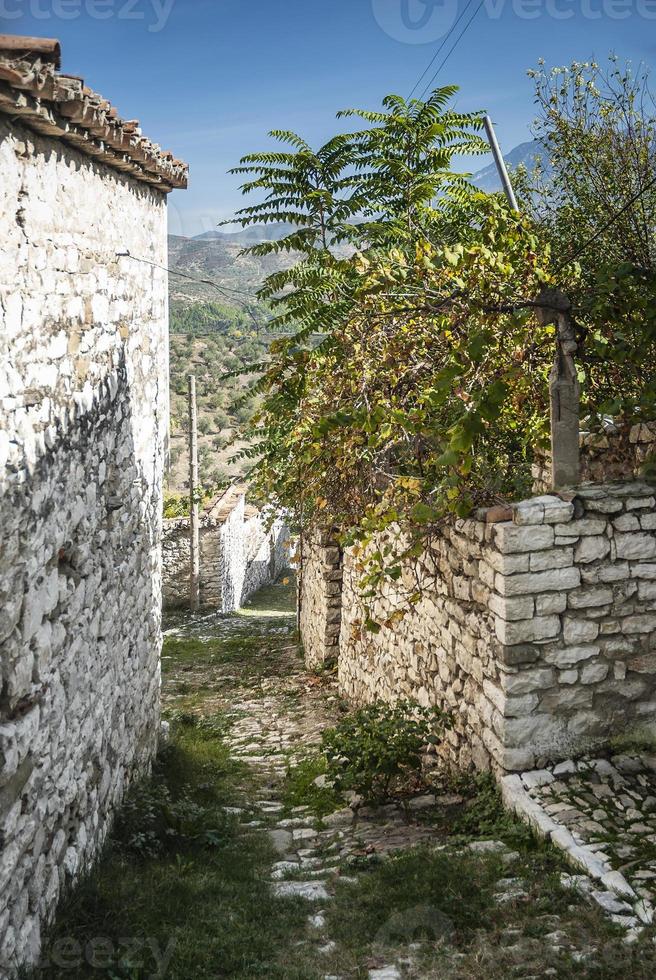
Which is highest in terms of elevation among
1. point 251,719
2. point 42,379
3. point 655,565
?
point 42,379

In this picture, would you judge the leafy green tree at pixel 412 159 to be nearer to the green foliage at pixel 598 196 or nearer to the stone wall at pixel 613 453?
the green foliage at pixel 598 196

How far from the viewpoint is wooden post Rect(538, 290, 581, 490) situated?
4.46 metres

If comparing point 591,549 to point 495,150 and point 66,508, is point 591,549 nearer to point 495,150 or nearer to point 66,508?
point 66,508

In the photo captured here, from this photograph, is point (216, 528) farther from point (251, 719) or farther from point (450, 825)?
point (450, 825)

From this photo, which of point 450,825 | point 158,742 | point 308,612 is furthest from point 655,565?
point 308,612

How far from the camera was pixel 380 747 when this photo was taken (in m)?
5.03

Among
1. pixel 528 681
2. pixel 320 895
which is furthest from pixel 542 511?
pixel 320 895

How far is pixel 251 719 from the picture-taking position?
7891 mm

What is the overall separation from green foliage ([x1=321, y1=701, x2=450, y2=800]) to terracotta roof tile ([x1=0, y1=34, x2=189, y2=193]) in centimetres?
398

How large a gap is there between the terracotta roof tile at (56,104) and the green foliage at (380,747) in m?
3.98

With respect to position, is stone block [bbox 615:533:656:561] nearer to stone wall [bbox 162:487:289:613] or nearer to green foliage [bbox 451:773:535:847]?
green foliage [bbox 451:773:535:847]

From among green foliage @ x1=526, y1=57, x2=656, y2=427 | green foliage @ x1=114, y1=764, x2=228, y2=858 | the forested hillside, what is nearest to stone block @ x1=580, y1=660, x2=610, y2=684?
green foliage @ x1=526, y1=57, x2=656, y2=427

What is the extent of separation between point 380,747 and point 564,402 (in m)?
2.55

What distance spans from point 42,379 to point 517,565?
2.68 metres
